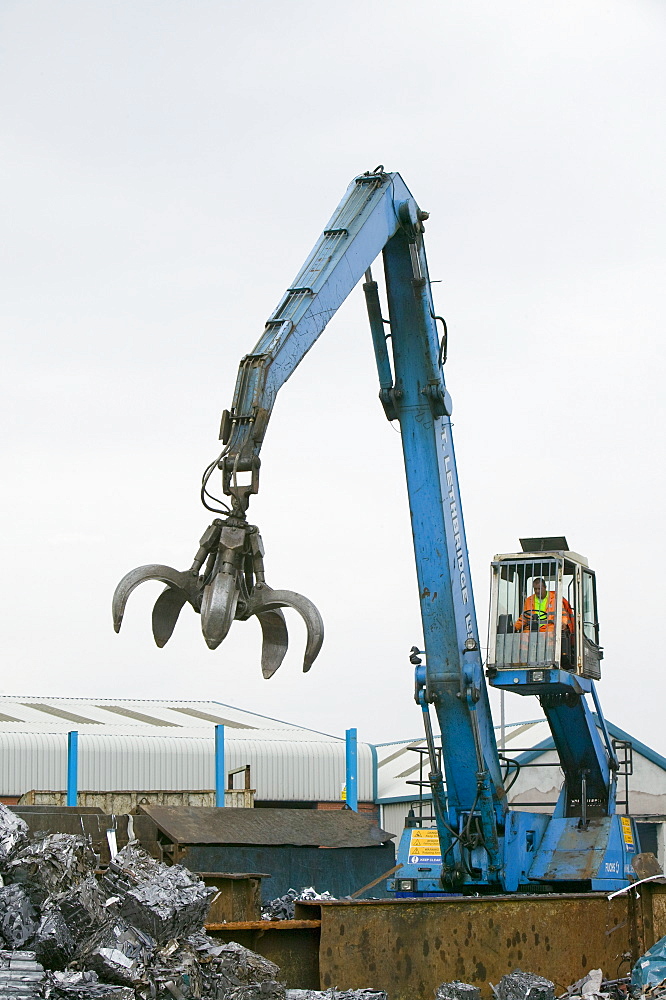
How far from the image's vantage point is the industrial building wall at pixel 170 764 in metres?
31.0

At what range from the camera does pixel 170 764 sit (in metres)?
32.2

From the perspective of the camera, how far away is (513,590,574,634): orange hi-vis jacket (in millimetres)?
12672

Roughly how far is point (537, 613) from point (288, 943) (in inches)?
195

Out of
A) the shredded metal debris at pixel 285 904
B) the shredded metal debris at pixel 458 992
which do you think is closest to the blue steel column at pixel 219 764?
the shredded metal debris at pixel 285 904

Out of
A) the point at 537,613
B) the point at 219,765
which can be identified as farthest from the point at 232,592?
the point at 219,765

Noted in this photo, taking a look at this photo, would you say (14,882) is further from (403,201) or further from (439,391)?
(403,201)

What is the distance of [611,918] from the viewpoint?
1005 centimetres

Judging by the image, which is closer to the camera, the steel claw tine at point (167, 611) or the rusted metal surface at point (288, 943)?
the rusted metal surface at point (288, 943)

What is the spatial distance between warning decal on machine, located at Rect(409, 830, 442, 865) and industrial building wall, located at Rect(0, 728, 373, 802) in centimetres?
1921

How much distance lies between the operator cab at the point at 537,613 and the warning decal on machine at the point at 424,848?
192 cm

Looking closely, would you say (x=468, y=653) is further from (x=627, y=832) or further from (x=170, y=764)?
(x=170, y=764)

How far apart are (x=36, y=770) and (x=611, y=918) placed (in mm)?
23136

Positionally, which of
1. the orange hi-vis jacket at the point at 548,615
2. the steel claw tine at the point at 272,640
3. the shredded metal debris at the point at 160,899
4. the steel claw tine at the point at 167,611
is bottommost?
the shredded metal debris at the point at 160,899

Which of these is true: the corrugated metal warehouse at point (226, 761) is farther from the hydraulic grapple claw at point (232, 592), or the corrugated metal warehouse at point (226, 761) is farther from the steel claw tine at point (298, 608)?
the steel claw tine at point (298, 608)
